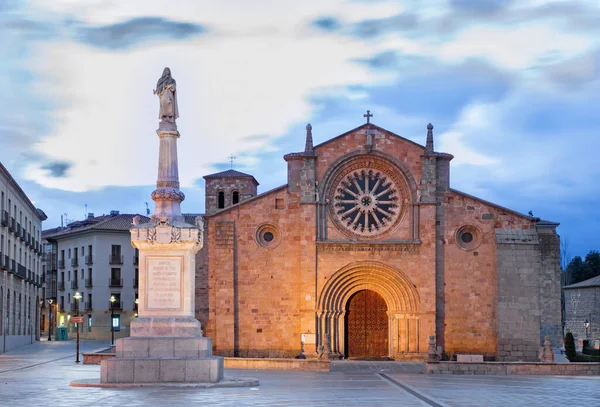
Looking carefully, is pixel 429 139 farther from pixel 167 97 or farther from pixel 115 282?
pixel 115 282

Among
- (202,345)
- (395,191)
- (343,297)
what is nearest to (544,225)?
(395,191)

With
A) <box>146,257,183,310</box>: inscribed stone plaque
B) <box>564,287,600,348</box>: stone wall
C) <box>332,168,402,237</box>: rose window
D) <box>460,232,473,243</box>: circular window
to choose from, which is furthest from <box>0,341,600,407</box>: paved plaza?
<box>564,287,600,348</box>: stone wall

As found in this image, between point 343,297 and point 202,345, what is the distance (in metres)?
20.3

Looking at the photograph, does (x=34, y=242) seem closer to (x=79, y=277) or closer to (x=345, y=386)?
(x=79, y=277)

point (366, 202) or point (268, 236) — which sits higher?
point (366, 202)

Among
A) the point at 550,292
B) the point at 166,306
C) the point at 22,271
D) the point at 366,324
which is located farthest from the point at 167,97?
the point at 22,271

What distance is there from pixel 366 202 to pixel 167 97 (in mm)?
19885

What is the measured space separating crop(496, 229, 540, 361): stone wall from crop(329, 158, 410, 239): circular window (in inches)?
187

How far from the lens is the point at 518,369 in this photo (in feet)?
102

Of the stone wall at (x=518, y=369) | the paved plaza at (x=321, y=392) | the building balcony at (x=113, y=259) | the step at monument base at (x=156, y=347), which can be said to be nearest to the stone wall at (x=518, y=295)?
the stone wall at (x=518, y=369)

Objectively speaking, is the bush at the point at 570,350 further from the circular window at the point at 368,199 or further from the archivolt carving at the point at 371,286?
the circular window at the point at 368,199

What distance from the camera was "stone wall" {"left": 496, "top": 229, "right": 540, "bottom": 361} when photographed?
40281 millimetres

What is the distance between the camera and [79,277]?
79062 millimetres

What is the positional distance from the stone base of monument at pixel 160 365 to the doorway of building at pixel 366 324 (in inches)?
819
